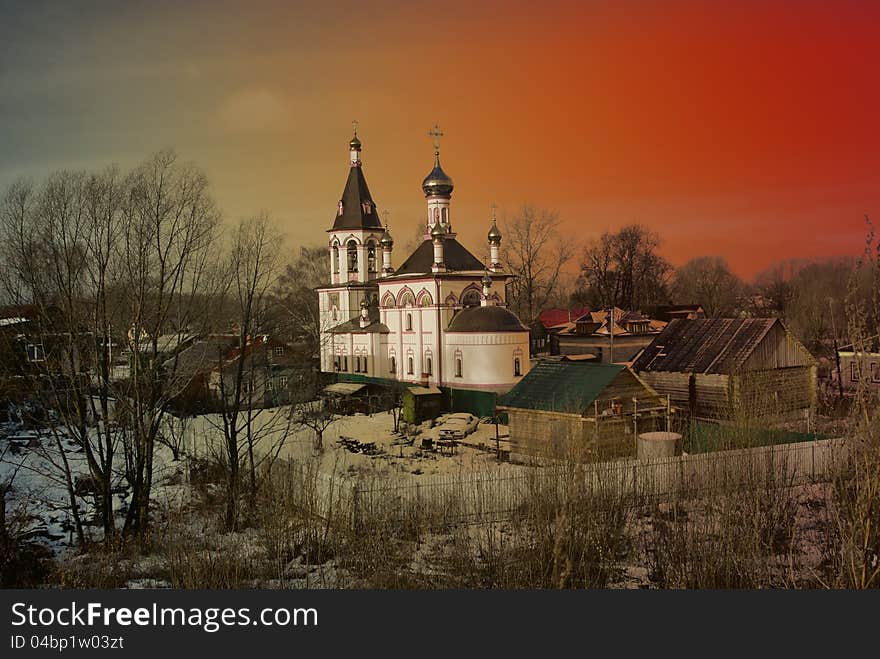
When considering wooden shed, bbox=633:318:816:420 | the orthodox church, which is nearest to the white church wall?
the orthodox church

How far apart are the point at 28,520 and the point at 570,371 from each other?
11.1 metres

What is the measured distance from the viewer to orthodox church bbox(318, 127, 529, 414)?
90.9ft

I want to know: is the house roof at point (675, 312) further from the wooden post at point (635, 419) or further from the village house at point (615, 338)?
the wooden post at point (635, 419)

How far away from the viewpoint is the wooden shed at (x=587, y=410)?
16078mm

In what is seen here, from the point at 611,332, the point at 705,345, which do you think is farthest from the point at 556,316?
the point at 705,345

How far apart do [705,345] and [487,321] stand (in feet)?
29.4

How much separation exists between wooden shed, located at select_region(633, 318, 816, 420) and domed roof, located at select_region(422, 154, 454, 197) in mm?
14705

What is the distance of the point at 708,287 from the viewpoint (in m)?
53.7

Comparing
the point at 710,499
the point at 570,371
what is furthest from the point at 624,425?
the point at 710,499

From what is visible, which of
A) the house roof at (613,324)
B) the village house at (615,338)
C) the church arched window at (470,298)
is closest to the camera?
the church arched window at (470,298)

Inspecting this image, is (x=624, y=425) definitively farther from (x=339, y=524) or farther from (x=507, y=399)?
(x=339, y=524)

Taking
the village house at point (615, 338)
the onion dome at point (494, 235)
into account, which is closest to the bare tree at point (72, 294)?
the onion dome at point (494, 235)

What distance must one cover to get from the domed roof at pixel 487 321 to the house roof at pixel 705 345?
262 inches

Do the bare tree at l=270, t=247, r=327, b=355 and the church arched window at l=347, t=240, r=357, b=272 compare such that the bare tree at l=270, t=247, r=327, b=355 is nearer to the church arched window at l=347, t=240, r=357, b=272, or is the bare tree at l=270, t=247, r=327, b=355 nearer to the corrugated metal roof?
the church arched window at l=347, t=240, r=357, b=272
